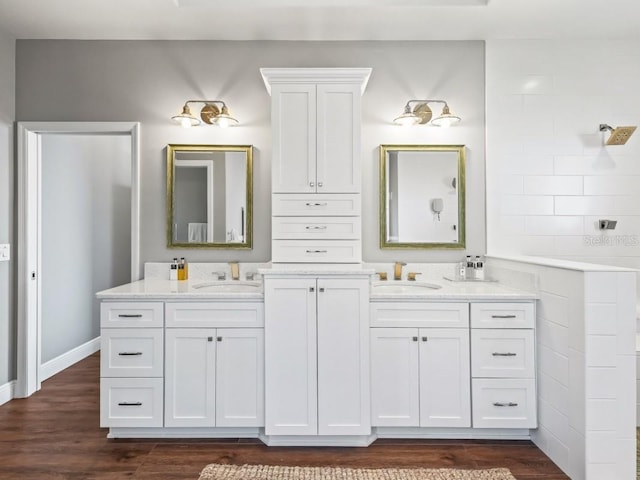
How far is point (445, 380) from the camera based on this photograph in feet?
7.56

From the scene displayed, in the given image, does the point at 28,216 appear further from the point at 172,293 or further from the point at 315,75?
the point at 315,75

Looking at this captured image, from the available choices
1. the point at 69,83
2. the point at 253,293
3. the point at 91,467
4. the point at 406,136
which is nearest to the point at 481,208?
the point at 406,136

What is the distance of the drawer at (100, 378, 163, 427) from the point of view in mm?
2305

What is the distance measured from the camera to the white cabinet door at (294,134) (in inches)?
97.3

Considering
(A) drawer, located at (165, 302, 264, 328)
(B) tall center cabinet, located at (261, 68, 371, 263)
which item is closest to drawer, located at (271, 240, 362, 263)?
(B) tall center cabinet, located at (261, 68, 371, 263)

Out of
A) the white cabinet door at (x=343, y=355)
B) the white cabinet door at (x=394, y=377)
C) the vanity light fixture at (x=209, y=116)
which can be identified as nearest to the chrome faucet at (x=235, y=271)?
the white cabinet door at (x=343, y=355)

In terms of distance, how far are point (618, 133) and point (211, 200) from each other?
2.95 m

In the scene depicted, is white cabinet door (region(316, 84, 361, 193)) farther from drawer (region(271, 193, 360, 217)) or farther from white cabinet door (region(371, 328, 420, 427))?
white cabinet door (region(371, 328, 420, 427))

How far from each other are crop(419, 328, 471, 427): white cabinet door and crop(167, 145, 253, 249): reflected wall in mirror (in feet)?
4.85

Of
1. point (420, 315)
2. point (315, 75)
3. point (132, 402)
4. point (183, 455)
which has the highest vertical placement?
point (315, 75)

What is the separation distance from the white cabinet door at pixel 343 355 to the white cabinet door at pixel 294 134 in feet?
2.23

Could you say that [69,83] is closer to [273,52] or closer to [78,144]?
[78,144]

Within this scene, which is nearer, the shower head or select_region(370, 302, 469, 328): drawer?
select_region(370, 302, 469, 328): drawer

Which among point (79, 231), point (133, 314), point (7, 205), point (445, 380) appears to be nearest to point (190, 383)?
point (133, 314)
